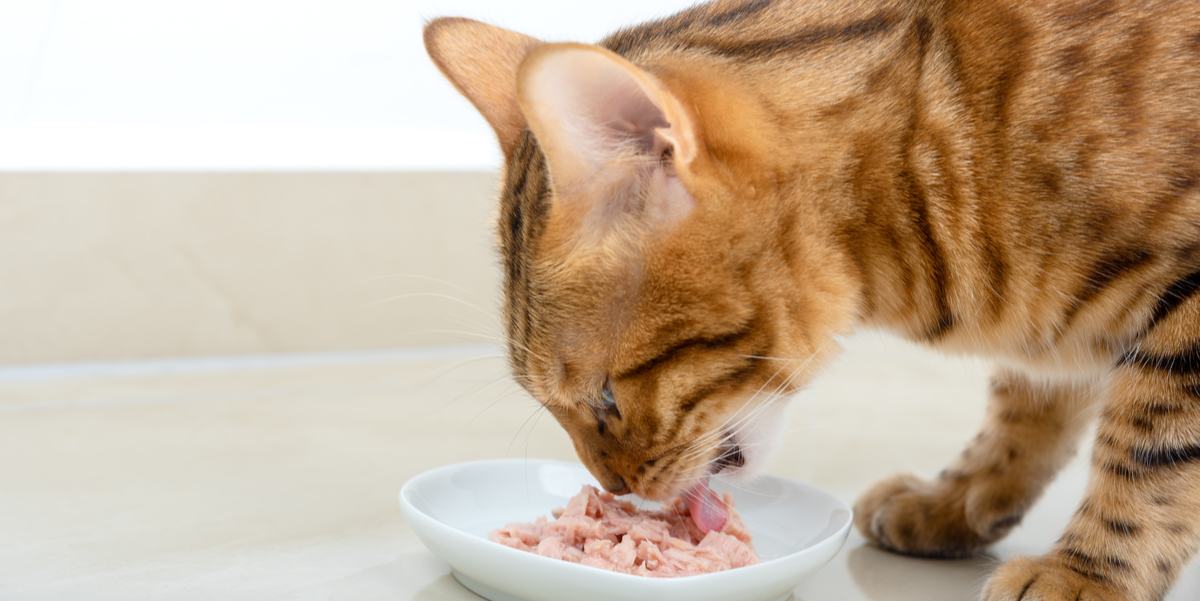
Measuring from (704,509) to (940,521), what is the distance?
0.36 meters

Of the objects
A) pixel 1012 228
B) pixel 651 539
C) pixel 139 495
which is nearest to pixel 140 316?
pixel 139 495

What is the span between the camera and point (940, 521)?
1526 millimetres

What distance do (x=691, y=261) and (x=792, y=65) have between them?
0.24m

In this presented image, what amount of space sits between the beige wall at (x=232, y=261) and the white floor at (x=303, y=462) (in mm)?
67

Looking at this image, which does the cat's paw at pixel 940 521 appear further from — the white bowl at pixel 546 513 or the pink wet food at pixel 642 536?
the pink wet food at pixel 642 536

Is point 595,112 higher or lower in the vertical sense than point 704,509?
higher

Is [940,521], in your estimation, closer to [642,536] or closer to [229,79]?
[642,536]

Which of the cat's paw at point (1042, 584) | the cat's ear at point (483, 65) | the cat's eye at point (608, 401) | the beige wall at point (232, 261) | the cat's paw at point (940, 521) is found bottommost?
the beige wall at point (232, 261)

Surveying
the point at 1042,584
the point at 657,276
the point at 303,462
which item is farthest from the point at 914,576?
the point at 303,462

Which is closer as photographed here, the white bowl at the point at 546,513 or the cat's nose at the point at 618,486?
the white bowl at the point at 546,513

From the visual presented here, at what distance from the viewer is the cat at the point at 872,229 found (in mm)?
1179

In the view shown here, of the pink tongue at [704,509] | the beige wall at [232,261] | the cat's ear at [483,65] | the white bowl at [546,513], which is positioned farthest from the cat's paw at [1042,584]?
the beige wall at [232,261]

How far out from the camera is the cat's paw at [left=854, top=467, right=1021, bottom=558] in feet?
4.98

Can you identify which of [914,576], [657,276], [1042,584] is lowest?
[914,576]
